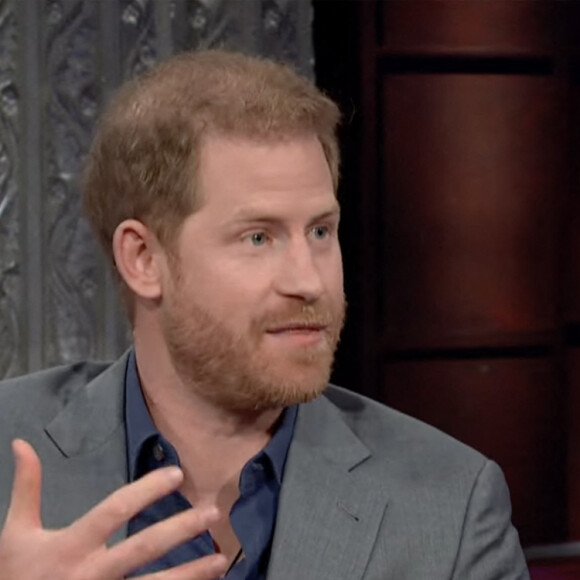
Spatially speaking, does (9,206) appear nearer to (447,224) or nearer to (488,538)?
(447,224)

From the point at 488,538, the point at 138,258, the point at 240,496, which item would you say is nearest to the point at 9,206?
the point at 138,258

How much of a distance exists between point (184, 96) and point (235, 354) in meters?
0.30

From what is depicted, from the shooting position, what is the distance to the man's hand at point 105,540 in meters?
1.00

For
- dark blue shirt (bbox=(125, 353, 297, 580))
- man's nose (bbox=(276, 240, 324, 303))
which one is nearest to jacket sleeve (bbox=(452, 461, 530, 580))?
dark blue shirt (bbox=(125, 353, 297, 580))

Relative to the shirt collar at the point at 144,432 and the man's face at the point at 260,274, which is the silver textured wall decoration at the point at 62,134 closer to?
the shirt collar at the point at 144,432

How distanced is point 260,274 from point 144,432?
0.26 meters

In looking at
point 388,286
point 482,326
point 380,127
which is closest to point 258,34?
point 380,127

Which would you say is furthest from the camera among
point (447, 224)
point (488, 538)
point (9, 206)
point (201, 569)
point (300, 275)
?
point (447, 224)

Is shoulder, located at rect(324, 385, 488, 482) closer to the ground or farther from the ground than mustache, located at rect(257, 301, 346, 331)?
closer to the ground

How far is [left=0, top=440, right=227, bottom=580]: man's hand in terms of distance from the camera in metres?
1.00

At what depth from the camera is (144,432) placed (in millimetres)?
1432

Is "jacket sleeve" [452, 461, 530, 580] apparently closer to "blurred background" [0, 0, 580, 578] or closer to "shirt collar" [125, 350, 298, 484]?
"shirt collar" [125, 350, 298, 484]

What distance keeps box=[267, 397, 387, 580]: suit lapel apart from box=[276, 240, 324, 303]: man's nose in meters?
0.23

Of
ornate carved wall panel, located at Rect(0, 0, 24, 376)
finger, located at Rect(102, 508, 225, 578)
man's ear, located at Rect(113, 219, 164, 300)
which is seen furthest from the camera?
ornate carved wall panel, located at Rect(0, 0, 24, 376)
